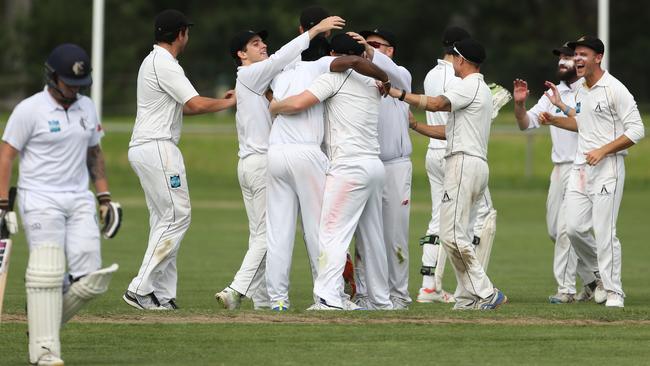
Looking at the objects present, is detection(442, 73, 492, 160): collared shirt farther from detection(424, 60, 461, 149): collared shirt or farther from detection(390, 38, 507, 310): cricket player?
detection(424, 60, 461, 149): collared shirt

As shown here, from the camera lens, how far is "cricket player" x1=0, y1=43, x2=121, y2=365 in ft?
29.9

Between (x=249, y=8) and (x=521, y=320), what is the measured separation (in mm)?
49471

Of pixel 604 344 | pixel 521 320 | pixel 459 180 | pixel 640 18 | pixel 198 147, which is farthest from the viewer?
pixel 640 18

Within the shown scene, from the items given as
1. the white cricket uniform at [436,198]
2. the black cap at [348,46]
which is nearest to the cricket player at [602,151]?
the white cricket uniform at [436,198]

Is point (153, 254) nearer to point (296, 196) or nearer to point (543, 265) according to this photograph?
point (296, 196)

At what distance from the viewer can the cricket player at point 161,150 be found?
12195mm

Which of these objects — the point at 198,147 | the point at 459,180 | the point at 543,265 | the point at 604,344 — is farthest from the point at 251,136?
the point at 198,147

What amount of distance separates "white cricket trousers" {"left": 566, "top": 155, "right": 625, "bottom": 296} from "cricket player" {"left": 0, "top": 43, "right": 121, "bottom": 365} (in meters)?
5.04

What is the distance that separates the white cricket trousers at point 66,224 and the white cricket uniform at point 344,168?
2759 millimetres

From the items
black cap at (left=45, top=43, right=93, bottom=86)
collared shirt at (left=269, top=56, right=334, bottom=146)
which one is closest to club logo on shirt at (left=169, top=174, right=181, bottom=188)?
collared shirt at (left=269, top=56, right=334, bottom=146)

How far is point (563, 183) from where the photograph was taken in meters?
14.5

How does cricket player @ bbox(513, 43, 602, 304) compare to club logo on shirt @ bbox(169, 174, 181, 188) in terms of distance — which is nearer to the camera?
club logo on shirt @ bbox(169, 174, 181, 188)

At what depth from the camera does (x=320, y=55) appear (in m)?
12.4

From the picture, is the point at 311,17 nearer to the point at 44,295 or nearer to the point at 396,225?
the point at 396,225
